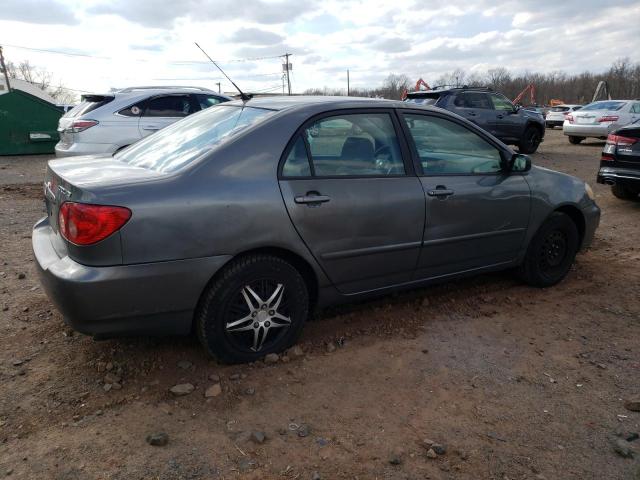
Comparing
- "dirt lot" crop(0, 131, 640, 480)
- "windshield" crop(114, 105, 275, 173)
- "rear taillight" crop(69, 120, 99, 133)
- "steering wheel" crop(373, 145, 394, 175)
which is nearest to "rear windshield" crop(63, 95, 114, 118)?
"rear taillight" crop(69, 120, 99, 133)

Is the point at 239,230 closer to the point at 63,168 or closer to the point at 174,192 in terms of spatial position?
the point at 174,192

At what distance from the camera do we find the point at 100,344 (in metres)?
Answer: 3.36

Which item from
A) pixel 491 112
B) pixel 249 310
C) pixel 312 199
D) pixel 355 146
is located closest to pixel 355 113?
pixel 355 146

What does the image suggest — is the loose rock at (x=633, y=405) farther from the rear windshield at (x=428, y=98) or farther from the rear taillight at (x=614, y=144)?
the rear windshield at (x=428, y=98)

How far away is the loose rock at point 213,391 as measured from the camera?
9.41 feet

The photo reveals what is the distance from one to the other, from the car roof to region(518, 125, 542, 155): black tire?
38.4ft

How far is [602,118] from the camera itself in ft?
53.9

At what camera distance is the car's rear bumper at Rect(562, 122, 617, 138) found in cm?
1631

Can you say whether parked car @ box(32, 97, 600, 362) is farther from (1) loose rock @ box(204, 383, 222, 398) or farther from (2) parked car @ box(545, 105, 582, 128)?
(2) parked car @ box(545, 105, 582, 128)

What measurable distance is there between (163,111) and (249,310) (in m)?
6.31

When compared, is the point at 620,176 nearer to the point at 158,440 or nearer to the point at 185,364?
the point at 185,364

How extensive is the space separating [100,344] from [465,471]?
91.4 inches

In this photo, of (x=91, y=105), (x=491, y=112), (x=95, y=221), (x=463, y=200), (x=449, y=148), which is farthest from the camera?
(x=491, y=112)

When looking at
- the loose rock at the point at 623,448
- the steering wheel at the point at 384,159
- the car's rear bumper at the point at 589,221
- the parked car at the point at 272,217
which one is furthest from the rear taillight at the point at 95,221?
the car's rear bumper at the point at 589,221
